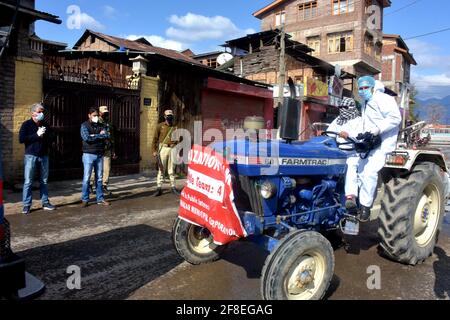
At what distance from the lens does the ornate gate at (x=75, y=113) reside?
9125 mm

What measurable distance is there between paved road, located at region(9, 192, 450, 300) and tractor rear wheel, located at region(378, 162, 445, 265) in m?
0.20

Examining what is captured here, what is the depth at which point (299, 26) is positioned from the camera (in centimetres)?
3925

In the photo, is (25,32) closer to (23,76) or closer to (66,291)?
(23,76)

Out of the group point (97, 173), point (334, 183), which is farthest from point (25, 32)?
point (334, 183)

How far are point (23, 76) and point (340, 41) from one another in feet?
111

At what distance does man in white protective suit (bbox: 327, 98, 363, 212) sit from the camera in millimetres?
4285

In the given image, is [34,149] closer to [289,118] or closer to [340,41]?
[289,118]

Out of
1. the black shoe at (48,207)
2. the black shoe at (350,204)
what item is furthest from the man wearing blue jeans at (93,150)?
the black shoe at (350,204)

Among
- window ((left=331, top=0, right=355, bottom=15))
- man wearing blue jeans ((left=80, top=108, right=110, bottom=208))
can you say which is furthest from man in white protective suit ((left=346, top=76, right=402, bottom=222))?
window ((left=331, top=0, right=355, bottom=15))

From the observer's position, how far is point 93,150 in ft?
23.8

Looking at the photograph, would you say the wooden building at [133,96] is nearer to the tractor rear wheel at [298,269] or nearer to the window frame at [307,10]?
the tractor rear wheel at [298,269]

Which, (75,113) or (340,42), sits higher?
(340,42)

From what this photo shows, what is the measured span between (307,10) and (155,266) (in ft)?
130

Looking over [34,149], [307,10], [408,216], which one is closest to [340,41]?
[307,10]
